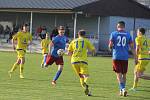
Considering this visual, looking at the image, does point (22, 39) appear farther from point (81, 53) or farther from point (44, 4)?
point (44, 4)

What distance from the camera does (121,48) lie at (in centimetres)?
1407

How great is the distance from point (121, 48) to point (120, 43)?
189 millimetres

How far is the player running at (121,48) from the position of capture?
45.6 ft

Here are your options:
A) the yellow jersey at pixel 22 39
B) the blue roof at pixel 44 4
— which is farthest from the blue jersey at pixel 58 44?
the blue roof at pixel 44 4

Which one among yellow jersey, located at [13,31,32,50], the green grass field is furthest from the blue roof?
the green grass field

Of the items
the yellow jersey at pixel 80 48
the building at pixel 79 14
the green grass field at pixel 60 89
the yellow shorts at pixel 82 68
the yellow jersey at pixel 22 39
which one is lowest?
the green grass field at pixel 60 89

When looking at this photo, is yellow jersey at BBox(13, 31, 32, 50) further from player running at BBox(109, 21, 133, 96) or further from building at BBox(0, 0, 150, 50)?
building at BBox(0, 0, 150, 50)

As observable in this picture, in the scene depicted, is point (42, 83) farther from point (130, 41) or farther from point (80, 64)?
point (130, 41)

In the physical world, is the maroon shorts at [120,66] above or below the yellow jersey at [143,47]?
below

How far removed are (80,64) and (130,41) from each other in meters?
1.62

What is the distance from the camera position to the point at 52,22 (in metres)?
49.1

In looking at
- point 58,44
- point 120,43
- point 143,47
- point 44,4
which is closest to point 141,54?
point 143,47

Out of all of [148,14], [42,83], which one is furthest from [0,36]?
[42,83]

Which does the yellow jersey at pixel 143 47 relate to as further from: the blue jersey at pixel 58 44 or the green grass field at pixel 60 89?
the blue jersey at pixel 58 44
